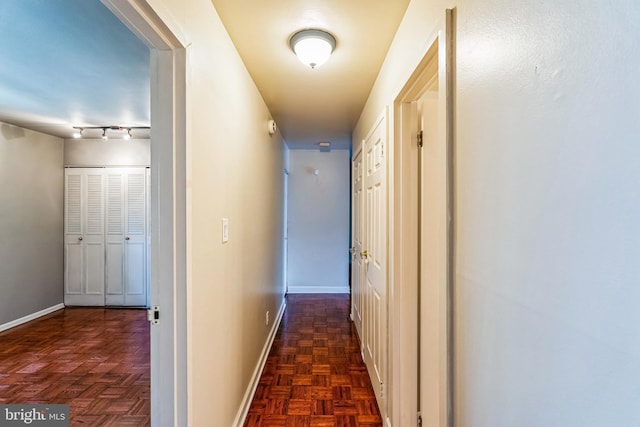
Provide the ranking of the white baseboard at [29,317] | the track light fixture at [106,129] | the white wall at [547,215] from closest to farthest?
the white wall at [547,215], the white baseboard at [29,317], the track light fixture at [106,129]

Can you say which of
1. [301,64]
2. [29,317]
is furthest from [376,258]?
[29,317]

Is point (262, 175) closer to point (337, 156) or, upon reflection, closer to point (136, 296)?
point (337, 156)

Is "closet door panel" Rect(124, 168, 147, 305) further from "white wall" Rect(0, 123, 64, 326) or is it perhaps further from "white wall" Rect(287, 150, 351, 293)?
"white wall" Rect(287, 150, 351, 293)

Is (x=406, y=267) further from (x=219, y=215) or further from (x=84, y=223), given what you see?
(x=84, y=223)

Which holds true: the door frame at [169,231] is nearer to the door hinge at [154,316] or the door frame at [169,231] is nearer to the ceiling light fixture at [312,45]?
the door hinge at [154,316]

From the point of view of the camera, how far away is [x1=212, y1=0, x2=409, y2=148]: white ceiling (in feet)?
4.62

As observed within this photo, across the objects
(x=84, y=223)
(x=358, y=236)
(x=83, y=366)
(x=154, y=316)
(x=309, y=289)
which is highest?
(x=84, y=223)

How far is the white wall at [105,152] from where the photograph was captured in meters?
4.16

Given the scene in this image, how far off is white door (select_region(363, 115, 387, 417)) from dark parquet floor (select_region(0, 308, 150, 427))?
1585 mm

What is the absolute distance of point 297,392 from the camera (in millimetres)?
2258

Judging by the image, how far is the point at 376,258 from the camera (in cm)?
216

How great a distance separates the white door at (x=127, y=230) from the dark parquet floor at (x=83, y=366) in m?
0.49

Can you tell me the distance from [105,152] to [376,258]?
406 centimetres
